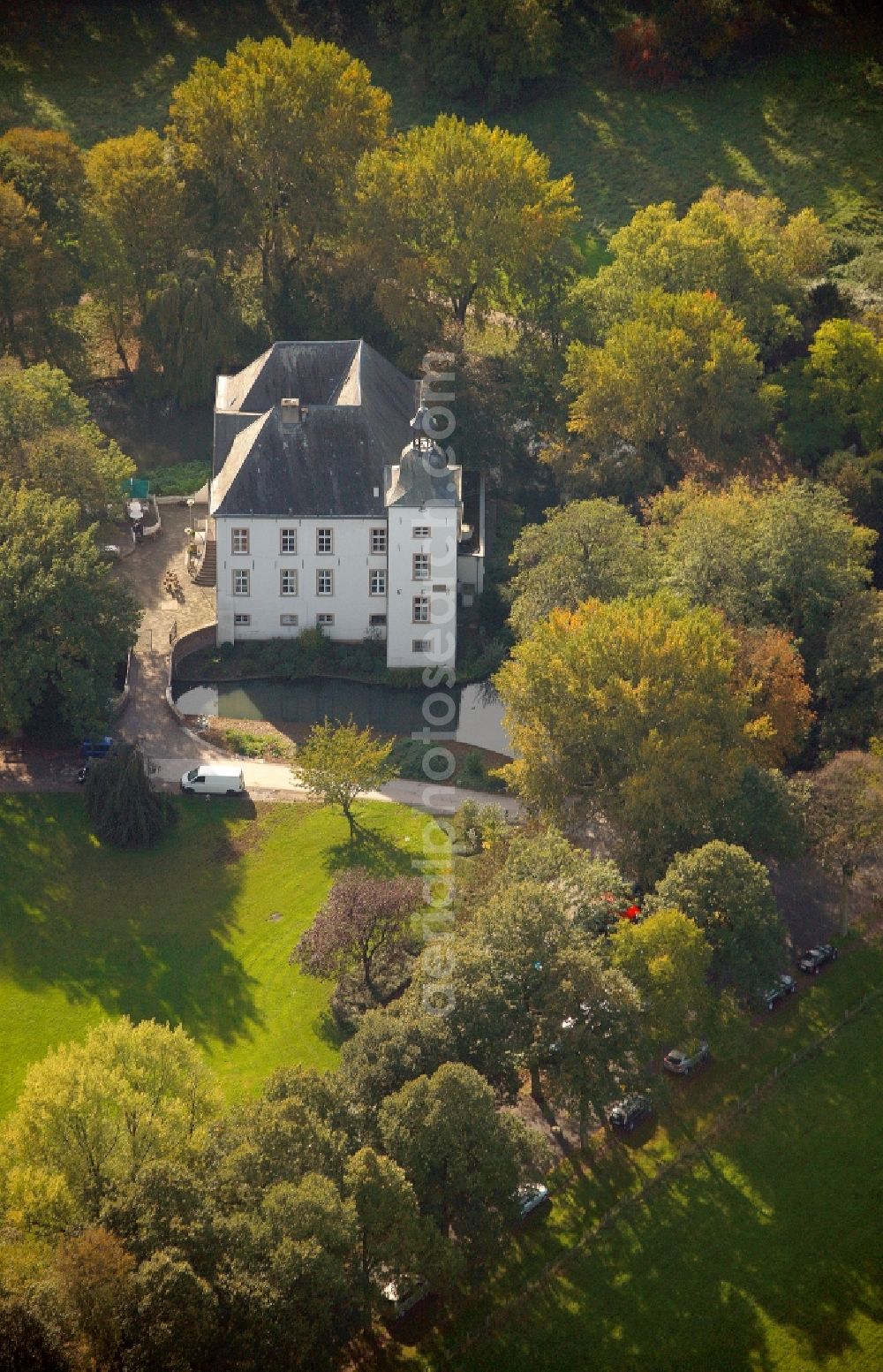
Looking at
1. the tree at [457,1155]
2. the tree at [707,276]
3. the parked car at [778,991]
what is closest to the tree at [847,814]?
the parked car at [778,991]

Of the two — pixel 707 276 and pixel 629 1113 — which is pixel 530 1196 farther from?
pixel 707 276

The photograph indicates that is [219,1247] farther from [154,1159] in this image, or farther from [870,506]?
[870,506]

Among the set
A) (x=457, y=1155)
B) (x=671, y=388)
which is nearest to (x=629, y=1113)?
(x=457, y=1155)

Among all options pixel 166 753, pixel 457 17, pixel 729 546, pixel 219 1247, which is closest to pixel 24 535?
pixel 166 753

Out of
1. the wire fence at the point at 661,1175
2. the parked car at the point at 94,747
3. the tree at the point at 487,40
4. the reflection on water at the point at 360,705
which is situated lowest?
the reflection on water at the point at 360,705

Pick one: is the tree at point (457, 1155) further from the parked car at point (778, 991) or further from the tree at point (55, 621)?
the tree at point (55, 621)
